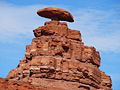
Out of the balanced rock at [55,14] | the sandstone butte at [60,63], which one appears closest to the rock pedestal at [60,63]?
the sandstone butte at [60,63]

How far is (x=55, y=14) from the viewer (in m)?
63.3

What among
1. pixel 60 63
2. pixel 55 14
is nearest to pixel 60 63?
pixel 60 63

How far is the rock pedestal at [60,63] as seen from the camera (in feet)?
192

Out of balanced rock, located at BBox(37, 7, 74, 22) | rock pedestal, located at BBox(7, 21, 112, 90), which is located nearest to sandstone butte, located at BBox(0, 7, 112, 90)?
rock pedestal, located at BBox(7, 21, 112, 90)

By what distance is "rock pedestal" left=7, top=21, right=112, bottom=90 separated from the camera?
58.4m

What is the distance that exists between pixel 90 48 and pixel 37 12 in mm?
8959

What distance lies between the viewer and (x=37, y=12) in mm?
64375

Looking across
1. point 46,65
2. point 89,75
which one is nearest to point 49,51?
point 46,65

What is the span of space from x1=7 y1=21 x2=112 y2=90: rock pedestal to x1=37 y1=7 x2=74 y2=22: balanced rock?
1.38 m

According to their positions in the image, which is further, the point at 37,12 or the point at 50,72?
the point at 37,12

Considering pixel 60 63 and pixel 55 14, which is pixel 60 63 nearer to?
pixel 60 63

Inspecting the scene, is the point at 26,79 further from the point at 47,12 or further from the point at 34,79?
the point at 47,12

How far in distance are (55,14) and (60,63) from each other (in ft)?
25.0

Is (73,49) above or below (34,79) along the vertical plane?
above
